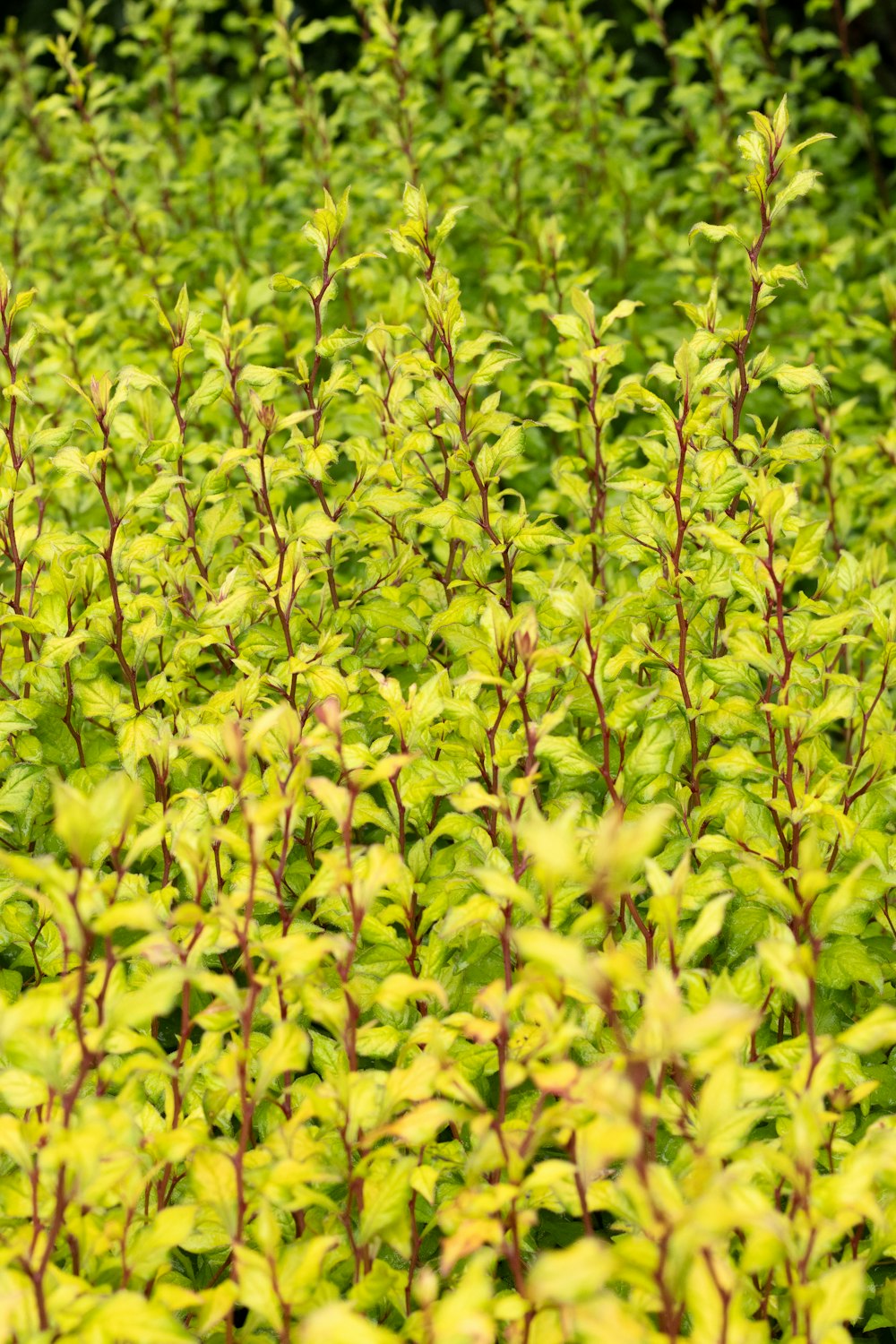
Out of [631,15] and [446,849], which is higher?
[631,15]

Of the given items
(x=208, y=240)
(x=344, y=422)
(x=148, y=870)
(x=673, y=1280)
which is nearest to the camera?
(x=673, y=1280)

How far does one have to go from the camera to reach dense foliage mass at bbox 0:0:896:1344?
104 centimetres

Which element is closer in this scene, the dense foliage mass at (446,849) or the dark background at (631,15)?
the dense foliage mass at (446,849)

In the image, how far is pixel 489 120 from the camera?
4.41m

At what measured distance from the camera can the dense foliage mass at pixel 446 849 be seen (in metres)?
1.04

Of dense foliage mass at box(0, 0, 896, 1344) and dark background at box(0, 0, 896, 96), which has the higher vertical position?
dark background at box(0, 0, 896, 96)

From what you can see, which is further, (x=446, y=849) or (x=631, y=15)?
(x=631, y=15)

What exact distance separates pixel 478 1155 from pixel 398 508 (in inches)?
43.5

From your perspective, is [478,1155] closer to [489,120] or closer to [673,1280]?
[673,1280]

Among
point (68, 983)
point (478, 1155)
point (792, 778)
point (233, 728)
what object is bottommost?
point (792, 778)

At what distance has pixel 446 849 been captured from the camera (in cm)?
170

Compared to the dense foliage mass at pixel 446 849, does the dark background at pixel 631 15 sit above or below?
above

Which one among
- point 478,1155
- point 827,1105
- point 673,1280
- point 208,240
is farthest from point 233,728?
point 208,240

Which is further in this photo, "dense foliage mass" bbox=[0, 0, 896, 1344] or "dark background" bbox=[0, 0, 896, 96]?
"dark background" bbox=[0, 0, 896, 96]
